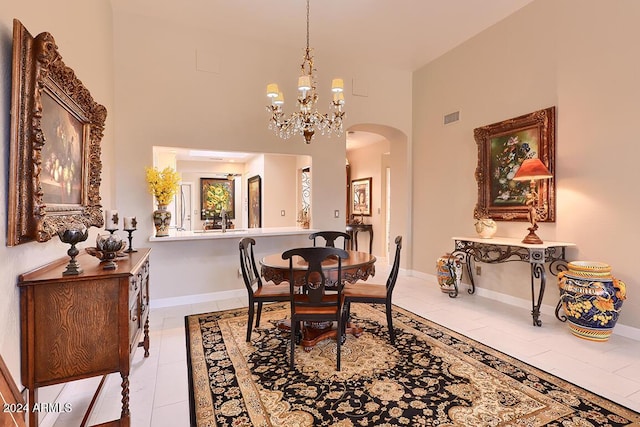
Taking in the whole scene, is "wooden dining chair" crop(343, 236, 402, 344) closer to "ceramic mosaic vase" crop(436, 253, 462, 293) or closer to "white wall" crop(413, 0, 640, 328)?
"ceramic mosaic vase" crop(436, 253, 462, 293)

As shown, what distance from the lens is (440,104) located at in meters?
5.20

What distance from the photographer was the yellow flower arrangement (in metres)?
3.84

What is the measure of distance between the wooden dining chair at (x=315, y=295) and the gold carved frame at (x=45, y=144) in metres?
1.53

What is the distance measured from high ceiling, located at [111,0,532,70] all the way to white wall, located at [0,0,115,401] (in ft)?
3.11

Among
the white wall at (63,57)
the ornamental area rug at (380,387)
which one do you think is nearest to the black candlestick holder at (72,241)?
the white wall at (63,57)

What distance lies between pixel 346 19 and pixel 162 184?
313 cm

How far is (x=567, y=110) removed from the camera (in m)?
3.55

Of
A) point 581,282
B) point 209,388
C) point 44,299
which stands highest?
point 44,299

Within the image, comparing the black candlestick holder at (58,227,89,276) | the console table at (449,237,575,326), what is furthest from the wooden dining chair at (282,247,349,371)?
the console table at (449,237,575,326)

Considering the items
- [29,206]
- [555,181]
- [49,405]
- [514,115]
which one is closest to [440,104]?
[514,115]

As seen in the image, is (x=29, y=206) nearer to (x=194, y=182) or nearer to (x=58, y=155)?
(x=58, y=155)

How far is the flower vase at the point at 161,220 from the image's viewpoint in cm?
398

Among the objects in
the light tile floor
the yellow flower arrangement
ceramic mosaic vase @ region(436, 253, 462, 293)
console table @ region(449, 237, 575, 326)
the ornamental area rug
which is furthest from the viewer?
ceramic mosaic vase @ region(436, 253, 462, 293)

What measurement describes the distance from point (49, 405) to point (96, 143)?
1959 mm
